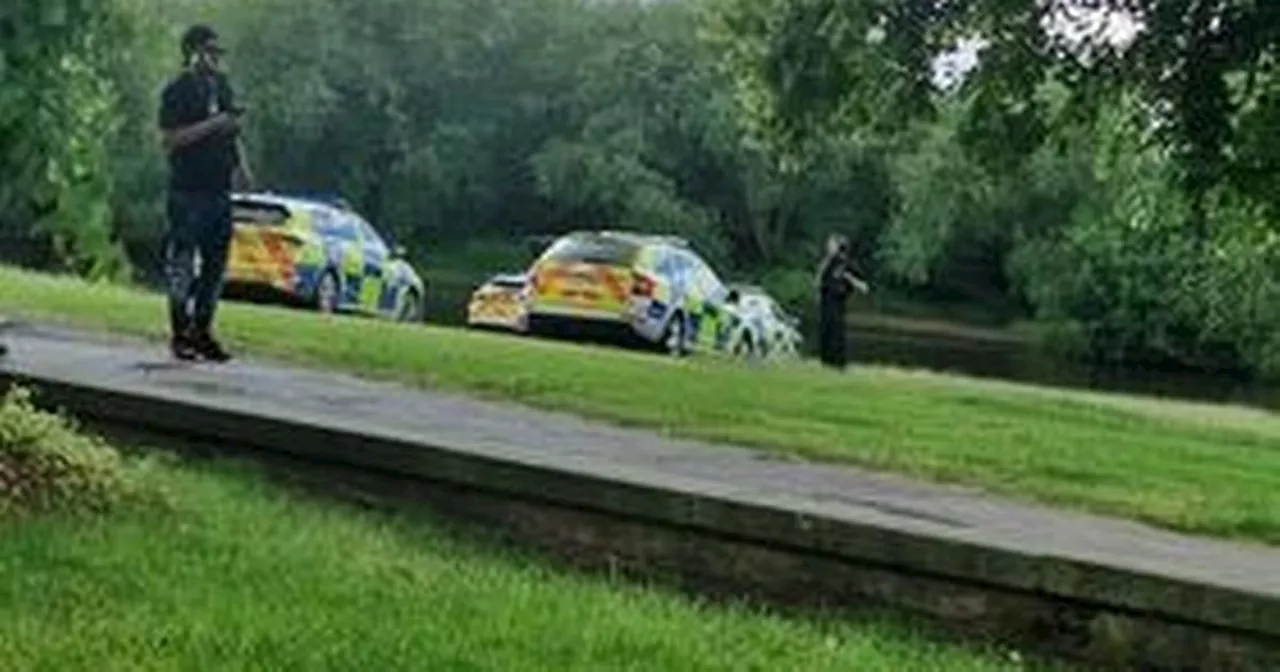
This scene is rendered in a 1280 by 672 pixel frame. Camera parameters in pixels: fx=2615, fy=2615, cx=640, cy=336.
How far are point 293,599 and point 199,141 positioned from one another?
22.3ft

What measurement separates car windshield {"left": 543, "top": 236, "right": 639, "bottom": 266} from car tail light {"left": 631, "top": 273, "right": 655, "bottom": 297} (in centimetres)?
29

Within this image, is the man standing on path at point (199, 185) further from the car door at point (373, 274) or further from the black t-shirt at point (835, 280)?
the black t-shirt at point (835, 280)

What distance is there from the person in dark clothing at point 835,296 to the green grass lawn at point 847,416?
1034 cm

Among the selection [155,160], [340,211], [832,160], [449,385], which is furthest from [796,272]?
[449,385]

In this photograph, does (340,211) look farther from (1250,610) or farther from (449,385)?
(1250,610)

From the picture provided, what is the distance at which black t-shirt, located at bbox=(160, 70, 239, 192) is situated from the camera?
45.5 feet

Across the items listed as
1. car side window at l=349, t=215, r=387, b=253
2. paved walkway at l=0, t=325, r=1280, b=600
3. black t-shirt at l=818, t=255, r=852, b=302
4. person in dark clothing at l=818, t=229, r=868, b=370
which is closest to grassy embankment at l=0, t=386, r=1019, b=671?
paved walkway at l=0, t=325, r=1280, b=600

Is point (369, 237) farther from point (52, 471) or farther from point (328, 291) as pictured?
point (52, 471)

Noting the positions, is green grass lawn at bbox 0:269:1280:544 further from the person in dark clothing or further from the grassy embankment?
the person in dark clothing

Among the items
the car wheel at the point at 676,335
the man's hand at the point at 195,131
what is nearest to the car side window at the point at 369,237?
the car wheel at the point at 676,335

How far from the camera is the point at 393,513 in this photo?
9.81m

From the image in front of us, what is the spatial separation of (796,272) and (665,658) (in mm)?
78268

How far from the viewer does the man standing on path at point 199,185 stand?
1384 cm

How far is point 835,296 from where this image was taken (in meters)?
32.2
